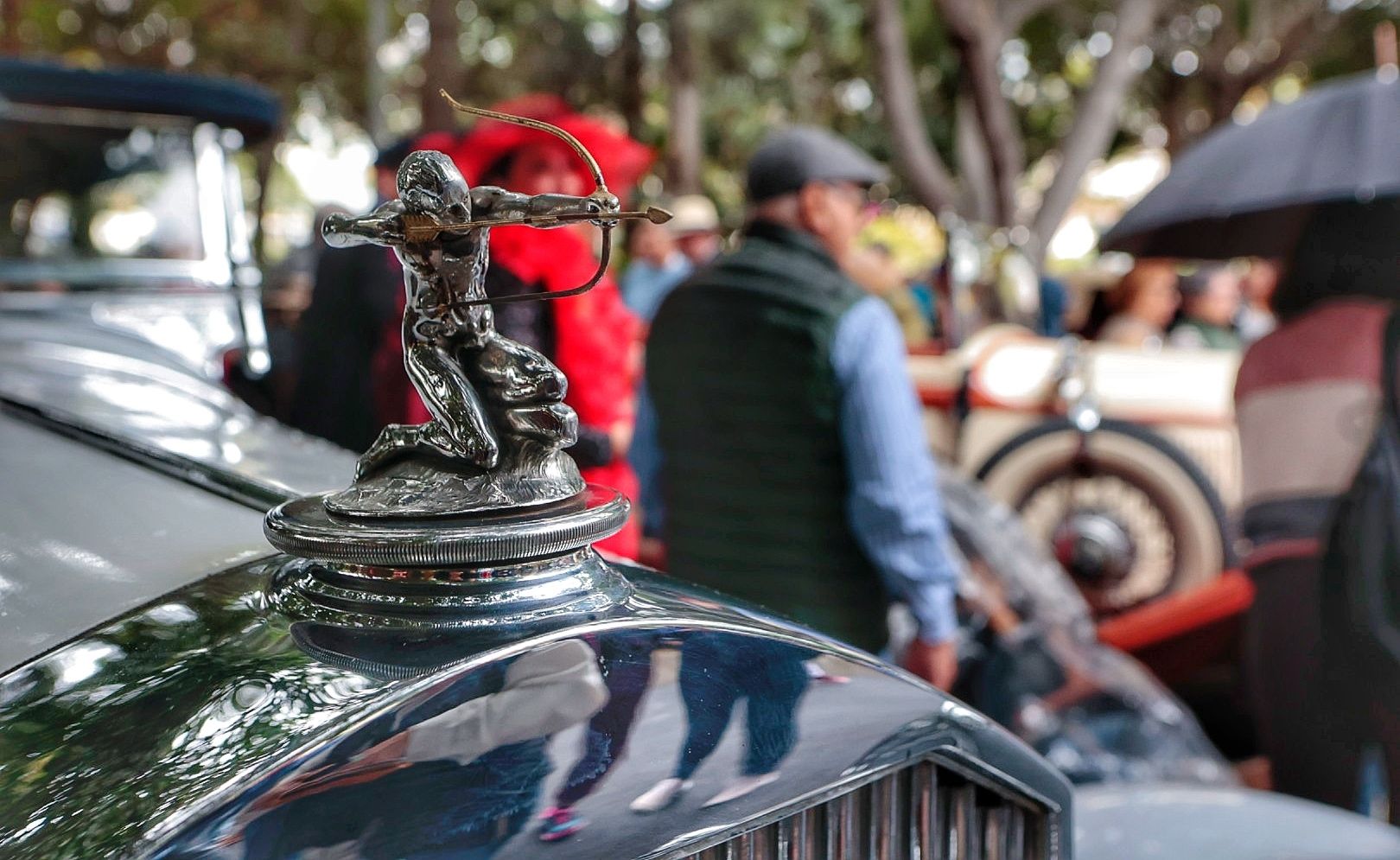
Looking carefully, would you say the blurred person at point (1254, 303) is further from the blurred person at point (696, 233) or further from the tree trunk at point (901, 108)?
the blurred person at point (696, 233)

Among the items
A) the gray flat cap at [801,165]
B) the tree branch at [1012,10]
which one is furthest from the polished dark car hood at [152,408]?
the tree branch at [1012,10]

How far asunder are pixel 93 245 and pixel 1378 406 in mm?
3090

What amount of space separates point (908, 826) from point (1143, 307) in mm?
5773

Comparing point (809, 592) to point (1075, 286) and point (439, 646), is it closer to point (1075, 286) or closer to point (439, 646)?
point (439, 646)

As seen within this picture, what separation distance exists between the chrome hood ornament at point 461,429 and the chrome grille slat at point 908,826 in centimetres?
25

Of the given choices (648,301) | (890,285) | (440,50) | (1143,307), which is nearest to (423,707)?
(890,285)

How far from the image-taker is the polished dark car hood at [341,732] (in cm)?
74

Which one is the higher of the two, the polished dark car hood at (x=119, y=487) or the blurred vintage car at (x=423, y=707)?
the polished dark car hood at (x=119, y=487)

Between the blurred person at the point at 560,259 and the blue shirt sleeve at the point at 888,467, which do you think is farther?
the blurred person at the point at 560,259

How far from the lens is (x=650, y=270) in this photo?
7.36 m

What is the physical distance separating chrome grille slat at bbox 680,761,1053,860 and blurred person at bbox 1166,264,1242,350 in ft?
18.7

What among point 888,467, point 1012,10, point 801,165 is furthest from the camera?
point 1012,10

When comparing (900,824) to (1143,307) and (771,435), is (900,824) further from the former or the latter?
(1143,307)

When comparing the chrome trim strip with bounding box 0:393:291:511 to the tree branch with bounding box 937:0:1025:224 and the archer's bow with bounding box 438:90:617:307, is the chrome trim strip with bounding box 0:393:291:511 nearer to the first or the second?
the archer's bow with bounding box 438:90:617:307
